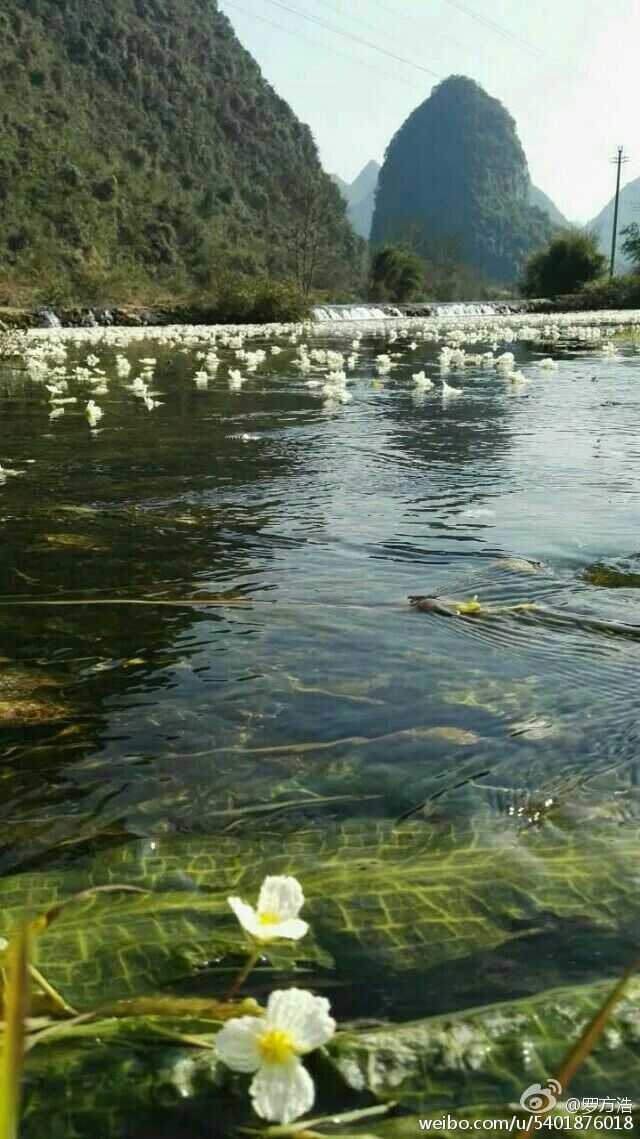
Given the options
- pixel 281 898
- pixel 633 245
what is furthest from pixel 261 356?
pixel 633 245

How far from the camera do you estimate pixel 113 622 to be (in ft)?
10.6

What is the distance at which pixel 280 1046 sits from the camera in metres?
0.97

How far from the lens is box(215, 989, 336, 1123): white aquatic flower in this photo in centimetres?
95

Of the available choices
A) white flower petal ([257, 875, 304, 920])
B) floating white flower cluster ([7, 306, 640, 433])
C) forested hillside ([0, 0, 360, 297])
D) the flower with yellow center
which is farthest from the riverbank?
white flower petal ([257, 875, 304, 920])

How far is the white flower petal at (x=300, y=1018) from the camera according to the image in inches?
37.4

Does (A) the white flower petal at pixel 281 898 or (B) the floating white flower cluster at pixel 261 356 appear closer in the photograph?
(A) the white flower petal at pixel 281 898

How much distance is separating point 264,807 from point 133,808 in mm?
275

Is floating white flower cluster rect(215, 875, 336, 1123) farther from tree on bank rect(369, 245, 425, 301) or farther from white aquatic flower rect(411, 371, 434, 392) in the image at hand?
tree on bank rect(369, 245, 425, 301)

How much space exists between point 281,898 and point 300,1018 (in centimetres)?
21

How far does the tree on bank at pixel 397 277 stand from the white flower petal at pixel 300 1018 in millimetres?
61715

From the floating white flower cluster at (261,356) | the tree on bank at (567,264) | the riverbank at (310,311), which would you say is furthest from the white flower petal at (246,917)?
the tree on bank at (567,264)

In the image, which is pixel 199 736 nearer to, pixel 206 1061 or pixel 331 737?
pixel 331 737

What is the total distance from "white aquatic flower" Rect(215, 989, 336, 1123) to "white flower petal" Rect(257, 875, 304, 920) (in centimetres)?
18

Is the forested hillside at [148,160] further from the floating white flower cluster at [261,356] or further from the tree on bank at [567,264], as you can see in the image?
the tree on bank at [567,264]
